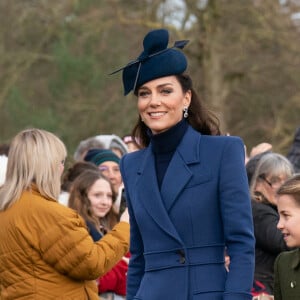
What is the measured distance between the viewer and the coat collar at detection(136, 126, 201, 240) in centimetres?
451

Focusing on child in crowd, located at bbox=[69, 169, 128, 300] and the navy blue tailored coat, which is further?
child in crowd, located at bbox=[69, 169, 128, 300]

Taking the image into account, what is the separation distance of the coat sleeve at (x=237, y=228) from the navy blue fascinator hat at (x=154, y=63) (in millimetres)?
504

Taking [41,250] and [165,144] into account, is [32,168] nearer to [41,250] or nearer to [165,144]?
[41,250]

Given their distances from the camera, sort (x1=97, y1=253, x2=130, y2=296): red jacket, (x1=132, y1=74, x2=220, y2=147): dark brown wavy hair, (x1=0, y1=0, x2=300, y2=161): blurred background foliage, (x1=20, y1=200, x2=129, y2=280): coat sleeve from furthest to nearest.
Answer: (x1=0, y1=0, x2=300, y2=161): blurred background foliage → (x1=97, y1=253, x2=130, y2=296): red jacket → (x1=20, y1=200, x2=129, y2=280): coat sleeve → (x1=132, y1=74, x2=220, y2=147): dark brown wavy hair

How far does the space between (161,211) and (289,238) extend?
866 mm

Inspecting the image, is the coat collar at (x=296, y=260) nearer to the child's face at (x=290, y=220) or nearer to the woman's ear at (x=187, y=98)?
the child's face at (x=290, y=220)

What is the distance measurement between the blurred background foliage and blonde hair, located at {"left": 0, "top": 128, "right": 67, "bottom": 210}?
16.0 m

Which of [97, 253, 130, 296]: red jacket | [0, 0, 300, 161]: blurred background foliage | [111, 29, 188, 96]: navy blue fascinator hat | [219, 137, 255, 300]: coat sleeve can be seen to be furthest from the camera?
[0, 0, 300, 161]: blurred background foliage

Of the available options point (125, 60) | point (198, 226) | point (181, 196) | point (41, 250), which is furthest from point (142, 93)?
point (125, 60)

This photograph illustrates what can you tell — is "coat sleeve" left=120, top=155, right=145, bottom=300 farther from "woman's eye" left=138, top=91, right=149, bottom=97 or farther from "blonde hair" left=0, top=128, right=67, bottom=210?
"blonde hair" left=0, top=128, right=67, bottom=210

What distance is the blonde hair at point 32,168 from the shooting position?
5766mm

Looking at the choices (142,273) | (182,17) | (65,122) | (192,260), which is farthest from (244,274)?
(65,122)

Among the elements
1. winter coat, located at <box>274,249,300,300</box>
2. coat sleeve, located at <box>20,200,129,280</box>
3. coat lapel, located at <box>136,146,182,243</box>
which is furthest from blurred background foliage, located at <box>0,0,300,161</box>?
coat lapel, located at <box>136,146,182,243</box>

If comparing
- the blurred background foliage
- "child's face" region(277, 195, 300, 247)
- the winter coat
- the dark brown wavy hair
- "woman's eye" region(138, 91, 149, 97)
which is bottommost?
the winter coat
